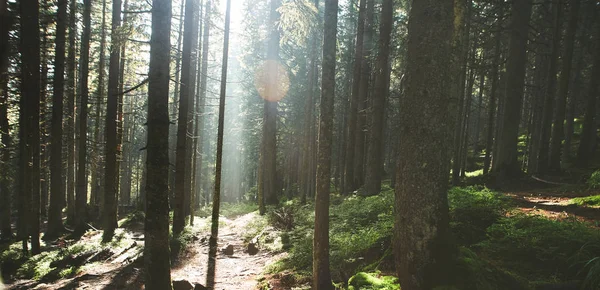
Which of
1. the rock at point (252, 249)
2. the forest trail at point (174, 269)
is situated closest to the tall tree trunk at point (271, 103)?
the rock at point (252, 249)

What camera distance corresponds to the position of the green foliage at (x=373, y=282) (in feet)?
17.0

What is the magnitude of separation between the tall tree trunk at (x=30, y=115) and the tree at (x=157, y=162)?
7.37m

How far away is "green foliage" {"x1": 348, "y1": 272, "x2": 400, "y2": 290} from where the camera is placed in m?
5.19

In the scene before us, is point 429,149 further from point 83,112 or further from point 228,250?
point 83,112

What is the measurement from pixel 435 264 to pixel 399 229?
662 millimetres

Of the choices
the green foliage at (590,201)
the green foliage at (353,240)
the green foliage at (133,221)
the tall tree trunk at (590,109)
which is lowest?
the green foliage at (133,221)

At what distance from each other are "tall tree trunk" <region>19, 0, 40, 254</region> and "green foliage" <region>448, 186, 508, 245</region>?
43.8 ft

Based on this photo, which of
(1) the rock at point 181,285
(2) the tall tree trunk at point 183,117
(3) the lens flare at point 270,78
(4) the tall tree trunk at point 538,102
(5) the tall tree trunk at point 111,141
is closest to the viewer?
(1) the rock at point 181,285

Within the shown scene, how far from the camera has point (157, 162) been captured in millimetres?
6637

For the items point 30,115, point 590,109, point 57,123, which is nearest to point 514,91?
point 590,109

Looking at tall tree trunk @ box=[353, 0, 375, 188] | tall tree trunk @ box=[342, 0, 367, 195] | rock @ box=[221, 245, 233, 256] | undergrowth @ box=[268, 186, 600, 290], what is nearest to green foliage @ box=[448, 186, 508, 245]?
undergrowth @ box=[268, 186, 600, 290]

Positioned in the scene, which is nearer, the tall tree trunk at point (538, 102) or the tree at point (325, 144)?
the tree at point (325, 144)

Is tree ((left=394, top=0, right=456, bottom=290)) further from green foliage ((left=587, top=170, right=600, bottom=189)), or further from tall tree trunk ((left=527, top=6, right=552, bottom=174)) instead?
tall tree trunk ((left=527, top=6, right=552, bottom=174))

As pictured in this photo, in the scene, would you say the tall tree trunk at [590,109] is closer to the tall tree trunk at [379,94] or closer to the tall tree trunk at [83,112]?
the tall tree trunk at [379,94]
